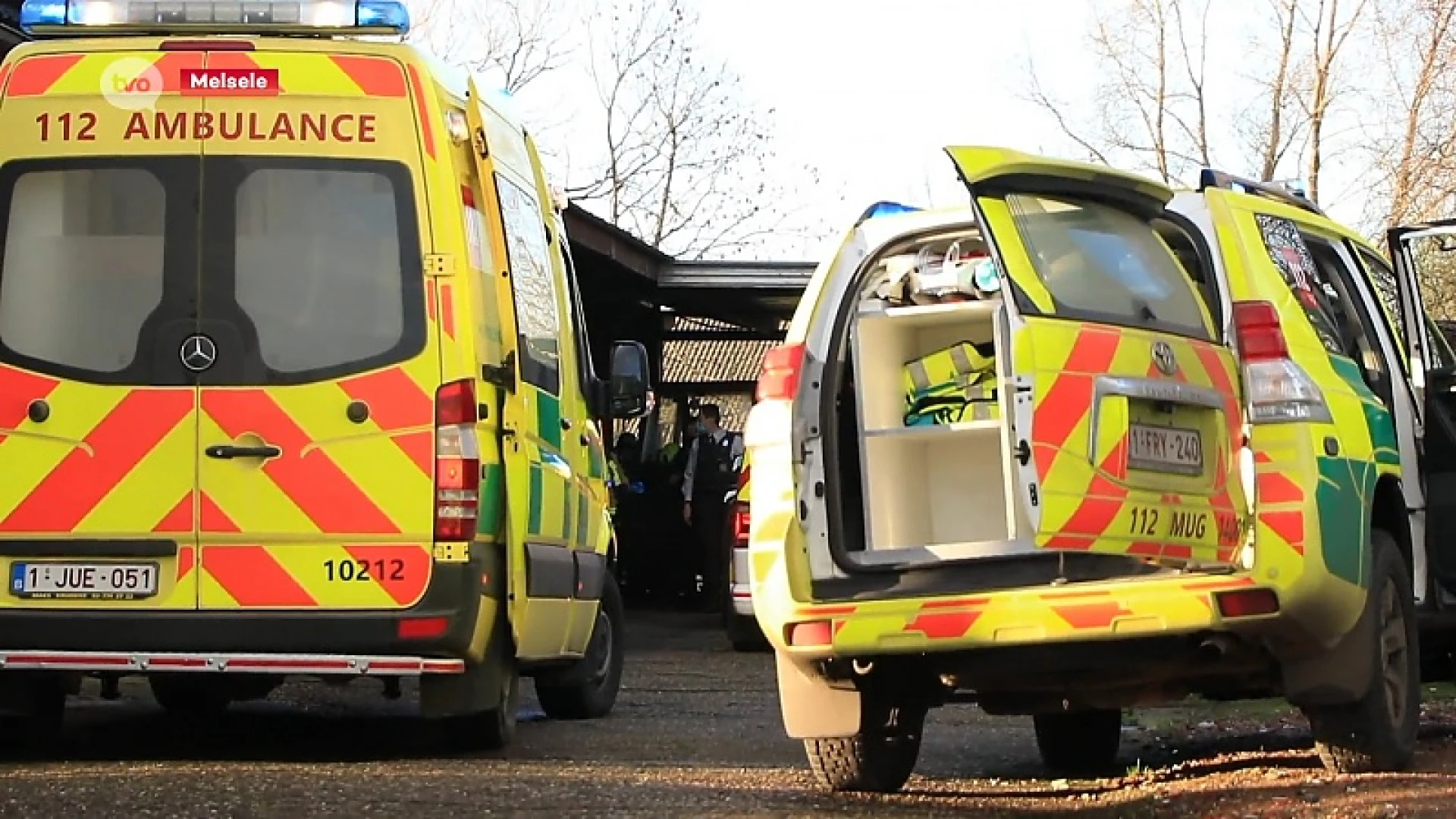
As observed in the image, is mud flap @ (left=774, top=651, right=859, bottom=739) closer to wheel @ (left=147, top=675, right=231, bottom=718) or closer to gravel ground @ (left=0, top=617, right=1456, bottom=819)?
gravel ground @ (left=0, top=617, right=1456, bottom=819)

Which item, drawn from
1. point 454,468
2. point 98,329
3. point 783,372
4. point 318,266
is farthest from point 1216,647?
point 98,329

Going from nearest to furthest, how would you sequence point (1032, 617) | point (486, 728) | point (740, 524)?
1. point (1032, 617)
2. point (486, 728)
3. point (740, 524)

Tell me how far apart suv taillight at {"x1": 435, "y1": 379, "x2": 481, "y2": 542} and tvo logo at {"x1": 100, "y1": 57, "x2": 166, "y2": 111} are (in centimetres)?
147

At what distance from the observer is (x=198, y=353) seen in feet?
26.8

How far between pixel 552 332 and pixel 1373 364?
3274 millimetres

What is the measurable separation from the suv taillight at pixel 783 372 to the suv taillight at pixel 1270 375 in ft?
4.40

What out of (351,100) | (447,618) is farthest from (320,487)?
(351,100)

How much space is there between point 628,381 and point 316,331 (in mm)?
2122

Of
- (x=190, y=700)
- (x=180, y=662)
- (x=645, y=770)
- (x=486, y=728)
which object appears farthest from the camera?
(x=190, y=700)

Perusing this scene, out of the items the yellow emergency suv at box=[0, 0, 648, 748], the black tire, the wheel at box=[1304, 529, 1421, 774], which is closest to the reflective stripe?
the yellow emergency suv at box=[0, 0, 648, 748]

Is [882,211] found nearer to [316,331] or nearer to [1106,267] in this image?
[1106,267]

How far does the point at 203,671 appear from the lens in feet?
26.3

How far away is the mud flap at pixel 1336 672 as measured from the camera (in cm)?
707

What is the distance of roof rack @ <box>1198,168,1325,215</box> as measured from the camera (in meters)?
7.66
